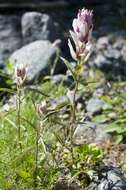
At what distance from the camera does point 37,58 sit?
5496 mm

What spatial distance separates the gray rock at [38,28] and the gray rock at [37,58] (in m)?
0.75

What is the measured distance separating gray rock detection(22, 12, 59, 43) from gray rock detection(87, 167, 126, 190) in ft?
11.3

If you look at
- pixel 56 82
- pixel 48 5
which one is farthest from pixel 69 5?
pixel 56 82

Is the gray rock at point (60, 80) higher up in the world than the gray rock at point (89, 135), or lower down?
higher up

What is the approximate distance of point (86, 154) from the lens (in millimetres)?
3439

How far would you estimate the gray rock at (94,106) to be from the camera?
190 inches

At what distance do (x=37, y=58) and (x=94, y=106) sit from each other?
953 mm

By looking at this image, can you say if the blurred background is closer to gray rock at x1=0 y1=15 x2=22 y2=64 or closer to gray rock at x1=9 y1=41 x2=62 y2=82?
gray rock at x1=0 y1=15 x2=22 y2=64

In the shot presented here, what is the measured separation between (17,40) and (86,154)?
330 cm

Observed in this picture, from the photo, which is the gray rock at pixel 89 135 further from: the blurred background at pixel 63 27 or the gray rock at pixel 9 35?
the gray rock at pixel 9 35

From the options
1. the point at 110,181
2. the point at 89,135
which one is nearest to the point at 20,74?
the point at 110,181

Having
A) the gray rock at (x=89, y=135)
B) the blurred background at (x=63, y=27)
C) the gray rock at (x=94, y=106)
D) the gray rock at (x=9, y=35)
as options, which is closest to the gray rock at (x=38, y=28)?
the blurred background at (x=63, y=27)

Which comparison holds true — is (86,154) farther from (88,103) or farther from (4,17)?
(4,17)

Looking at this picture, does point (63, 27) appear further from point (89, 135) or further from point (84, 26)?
point (84, 26)
